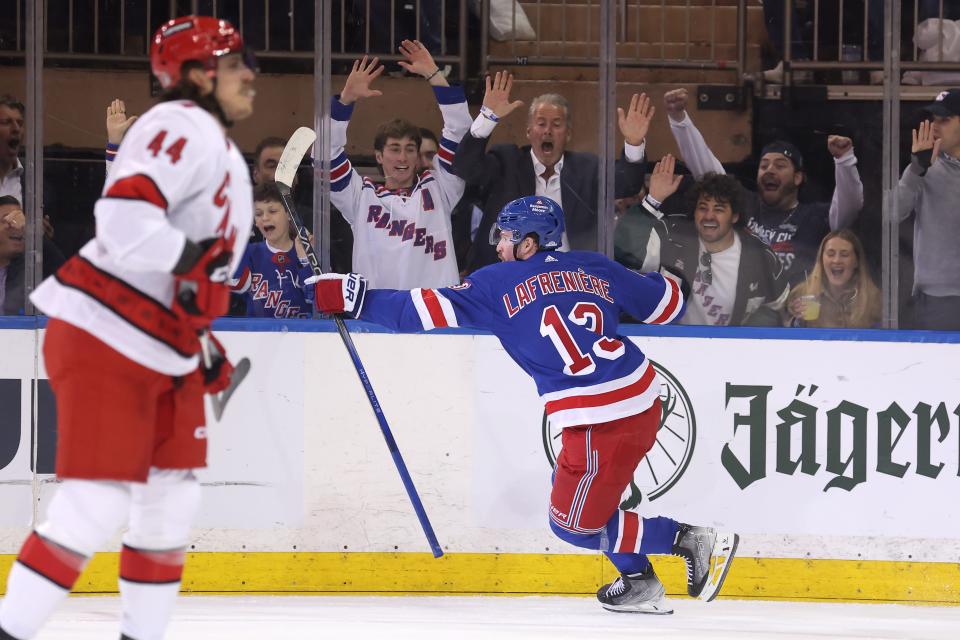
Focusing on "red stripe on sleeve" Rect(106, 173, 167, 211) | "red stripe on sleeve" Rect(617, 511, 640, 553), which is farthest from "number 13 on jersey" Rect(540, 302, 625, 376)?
"red stripe on sleeve" Rect(106, 173, 167, 211)

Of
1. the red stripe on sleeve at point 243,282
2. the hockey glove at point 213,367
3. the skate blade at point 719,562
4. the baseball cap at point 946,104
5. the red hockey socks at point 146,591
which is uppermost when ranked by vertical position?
the baseball cap at point 946,104

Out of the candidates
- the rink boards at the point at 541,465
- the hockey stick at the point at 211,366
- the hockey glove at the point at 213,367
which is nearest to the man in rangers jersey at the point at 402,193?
the rink boards at the point at 541,465

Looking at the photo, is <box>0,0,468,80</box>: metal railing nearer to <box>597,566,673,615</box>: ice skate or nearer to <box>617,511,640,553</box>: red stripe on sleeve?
<box>617,511,640,553</box>: red stripe on sleeve

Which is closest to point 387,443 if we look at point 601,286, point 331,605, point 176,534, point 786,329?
point 331,605

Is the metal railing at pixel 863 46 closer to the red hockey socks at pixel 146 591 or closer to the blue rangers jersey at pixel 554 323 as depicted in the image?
the blue rangers jersey at pixel 554 323

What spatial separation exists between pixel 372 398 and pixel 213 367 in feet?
4.75

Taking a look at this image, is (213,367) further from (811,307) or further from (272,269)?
(811,307)

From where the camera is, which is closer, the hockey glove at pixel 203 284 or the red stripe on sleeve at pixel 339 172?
the hockey glove at pixel 203 284

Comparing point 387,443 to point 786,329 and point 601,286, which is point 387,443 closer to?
point 601,286

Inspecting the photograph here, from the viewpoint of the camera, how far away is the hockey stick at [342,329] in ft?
12.5

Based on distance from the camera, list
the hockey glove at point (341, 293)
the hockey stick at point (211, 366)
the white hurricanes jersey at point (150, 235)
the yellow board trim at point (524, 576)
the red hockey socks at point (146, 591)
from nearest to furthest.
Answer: the white hurricanes jersey at point (150, 235) < the red hockey socks at point (146, 591) < the hockey stick at point (211, 366) < the hockey glove at point (341, 293) < the yellow board trim at point (524, 576)

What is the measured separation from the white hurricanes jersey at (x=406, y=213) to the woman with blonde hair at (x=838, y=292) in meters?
1.12

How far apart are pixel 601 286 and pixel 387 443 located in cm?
77

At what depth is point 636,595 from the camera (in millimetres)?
3682
